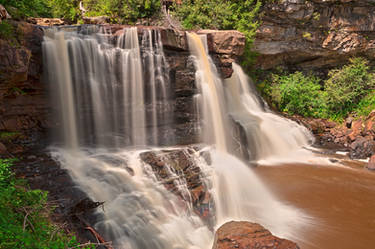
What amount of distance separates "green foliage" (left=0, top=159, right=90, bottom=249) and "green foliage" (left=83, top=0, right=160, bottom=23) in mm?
11842

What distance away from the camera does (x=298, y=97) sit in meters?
14.7

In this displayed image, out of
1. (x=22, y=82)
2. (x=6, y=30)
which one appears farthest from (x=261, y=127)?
(x=6, y=30)

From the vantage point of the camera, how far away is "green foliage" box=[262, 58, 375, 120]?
44.9 feet

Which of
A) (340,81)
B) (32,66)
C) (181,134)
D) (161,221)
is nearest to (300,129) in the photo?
(340,81)

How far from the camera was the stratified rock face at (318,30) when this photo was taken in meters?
12.9

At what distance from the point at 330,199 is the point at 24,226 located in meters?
7.25

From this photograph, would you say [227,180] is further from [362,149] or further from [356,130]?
[356,130]

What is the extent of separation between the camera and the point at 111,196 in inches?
205

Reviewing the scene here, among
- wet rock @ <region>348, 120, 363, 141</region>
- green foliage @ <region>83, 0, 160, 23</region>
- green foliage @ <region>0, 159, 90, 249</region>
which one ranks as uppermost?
green foliage @ <region>83, 0, 160, 23</region>

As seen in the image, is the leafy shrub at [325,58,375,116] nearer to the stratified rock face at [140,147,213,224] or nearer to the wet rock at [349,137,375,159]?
the wet rock at [349,137,375,159]

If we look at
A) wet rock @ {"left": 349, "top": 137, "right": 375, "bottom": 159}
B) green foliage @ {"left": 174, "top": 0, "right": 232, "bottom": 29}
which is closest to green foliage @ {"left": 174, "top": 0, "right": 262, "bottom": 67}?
green foliage @ {"left": 174, "top": 0, "right": 232, "bottom": 29}

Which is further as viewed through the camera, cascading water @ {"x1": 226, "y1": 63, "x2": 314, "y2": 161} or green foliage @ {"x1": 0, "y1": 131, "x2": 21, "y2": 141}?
cascading water @ {"x1": 226, "y1": 63, "x2": 314, "y2": 161}

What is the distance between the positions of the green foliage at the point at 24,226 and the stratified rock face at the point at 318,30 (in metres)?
13.6

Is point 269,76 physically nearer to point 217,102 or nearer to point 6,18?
point 217,102
